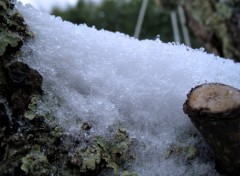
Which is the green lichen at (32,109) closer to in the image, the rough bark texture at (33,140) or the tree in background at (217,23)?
the rough bark texture at (33,140)

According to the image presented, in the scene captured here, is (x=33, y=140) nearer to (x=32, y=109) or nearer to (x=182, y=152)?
(x=32, y=109)

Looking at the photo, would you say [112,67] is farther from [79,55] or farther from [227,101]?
[227,101]

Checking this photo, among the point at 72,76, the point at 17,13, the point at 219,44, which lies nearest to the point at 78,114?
the point at 72,76

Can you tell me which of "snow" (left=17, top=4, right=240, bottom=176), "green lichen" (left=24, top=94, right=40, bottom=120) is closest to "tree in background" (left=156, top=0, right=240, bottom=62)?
"snow" (left=17, top=4, right=240, bottom=176)

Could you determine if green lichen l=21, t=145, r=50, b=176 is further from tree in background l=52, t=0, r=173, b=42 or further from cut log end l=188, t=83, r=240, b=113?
tree in background l=52, t=0, r=173, b=42

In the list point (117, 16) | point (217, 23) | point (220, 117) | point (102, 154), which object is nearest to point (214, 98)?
point (220, 117)
